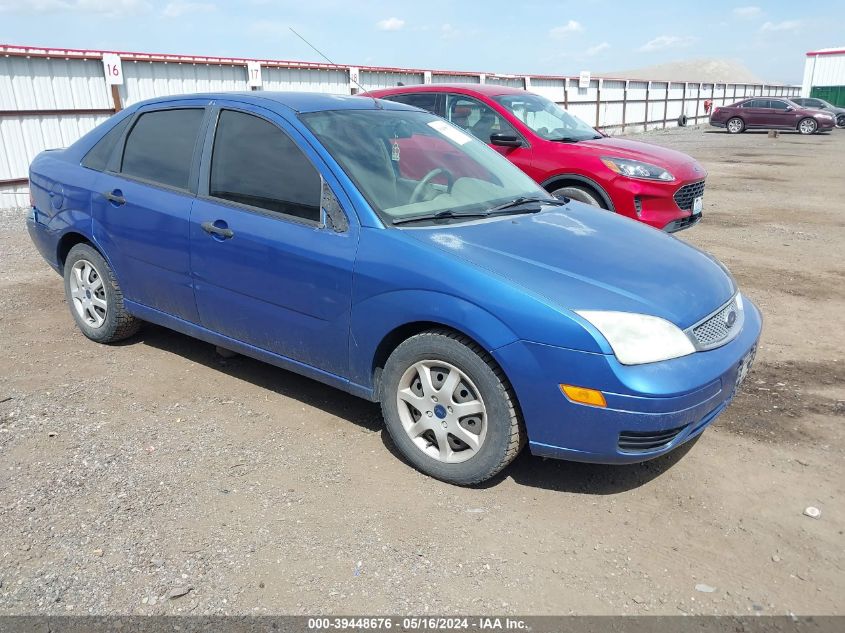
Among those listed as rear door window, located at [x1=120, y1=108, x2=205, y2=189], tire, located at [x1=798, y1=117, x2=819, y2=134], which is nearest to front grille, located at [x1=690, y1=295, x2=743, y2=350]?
rear door window, located at [x1=120, y1=108, x2=205, y2=189]

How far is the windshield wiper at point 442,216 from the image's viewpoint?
3.45 metres

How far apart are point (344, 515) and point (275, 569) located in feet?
1.43

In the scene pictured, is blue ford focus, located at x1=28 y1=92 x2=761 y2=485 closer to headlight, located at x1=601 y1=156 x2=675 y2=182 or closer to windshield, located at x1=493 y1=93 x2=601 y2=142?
headlight, located at x1=601 y1=156 x2=675 y2=182

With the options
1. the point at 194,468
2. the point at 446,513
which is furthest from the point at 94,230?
the point at 446,513

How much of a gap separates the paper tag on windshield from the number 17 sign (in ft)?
31.7

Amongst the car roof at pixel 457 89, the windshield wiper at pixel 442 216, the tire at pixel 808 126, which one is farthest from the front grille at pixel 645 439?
the tire at pixel 808 126

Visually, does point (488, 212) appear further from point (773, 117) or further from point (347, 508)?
point (773, 117)

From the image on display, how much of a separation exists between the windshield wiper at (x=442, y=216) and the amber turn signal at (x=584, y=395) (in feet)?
3.76

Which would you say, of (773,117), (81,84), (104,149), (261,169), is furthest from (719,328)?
(773,117)

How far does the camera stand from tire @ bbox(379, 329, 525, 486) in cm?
305

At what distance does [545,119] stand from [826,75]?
158 feet

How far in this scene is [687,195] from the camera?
7.36 metres

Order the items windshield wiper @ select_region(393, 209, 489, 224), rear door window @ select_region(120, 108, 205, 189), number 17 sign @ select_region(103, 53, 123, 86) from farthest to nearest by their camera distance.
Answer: number 17 sign @ select_region(103, 53, 123, 86), rear door window @ select_region(120, 108, 205, 189), windshield wiper @ select_region(393, 209, 489, 224)

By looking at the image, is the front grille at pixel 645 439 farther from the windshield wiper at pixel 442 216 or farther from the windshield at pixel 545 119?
the windshield at pixel 545 119
